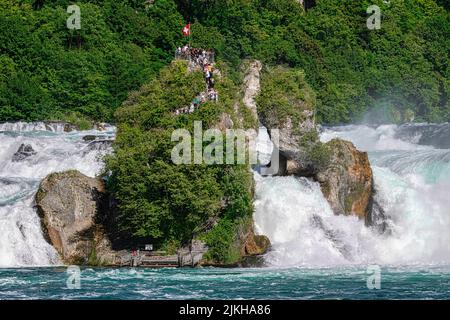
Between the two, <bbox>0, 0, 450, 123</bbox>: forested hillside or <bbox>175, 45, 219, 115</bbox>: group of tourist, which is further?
<bbox>0, 0, 450, 123</bbox>: forested hillside

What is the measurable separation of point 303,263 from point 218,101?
28.8 feet

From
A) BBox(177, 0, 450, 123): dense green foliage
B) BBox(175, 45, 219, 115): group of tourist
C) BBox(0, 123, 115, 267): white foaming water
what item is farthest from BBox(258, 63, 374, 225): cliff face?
BBox(177, 0, 450, 123): dense green foliage

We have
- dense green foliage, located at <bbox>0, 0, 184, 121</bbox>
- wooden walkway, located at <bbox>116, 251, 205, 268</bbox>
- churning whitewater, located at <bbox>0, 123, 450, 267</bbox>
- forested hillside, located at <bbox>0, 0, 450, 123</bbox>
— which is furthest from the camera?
forested hillside, located at <bbox>0, 0, 450, 123</bbox>

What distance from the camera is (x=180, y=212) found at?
56000 millimetres

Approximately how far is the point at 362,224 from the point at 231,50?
52978 mm

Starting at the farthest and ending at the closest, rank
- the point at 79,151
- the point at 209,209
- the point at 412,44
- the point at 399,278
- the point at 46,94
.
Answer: the point at 412,44 → the point at 46,94 → the point at 79,151 → the point at 209,209 → the point at 399,278

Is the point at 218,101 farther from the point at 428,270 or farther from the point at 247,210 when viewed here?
the point at 428,270

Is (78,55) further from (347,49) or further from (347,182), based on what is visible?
(347,182)

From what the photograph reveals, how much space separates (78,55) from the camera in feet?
339

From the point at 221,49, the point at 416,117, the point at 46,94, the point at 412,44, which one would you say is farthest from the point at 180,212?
the point at 412,44

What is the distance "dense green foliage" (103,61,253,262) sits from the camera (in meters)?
55.6

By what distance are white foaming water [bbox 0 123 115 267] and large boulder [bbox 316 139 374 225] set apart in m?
12.3

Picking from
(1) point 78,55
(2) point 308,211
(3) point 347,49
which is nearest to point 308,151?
(2) point 308,211

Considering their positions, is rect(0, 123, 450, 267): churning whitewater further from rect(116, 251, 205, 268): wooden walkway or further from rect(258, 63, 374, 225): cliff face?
rect(116, 251, 205, 268): wooden walkway
